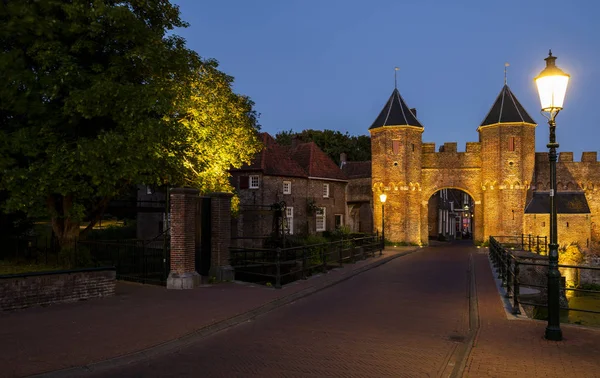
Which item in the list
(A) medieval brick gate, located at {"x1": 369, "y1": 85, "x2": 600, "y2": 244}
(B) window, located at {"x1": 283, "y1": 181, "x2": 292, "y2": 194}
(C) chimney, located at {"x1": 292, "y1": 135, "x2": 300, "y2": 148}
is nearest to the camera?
(B) window, located at {"x1": 283, "y1": 181, "x2": 292, "y2": 194}

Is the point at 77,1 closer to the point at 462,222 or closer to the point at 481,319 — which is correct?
the point at 481,319

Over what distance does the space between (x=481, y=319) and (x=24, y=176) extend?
11463 mm

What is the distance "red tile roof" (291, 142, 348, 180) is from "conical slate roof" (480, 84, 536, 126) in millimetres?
13078

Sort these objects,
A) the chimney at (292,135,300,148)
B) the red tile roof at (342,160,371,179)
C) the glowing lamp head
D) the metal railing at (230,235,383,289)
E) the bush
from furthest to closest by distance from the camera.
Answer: the red tile roof at (342,160,371,179), the chimney at (292,135,300,148), the bush, the metal railing at (230,235,383,289), the glowing lamp head

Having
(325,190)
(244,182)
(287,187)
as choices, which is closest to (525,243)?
(325,190)

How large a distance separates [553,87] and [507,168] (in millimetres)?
29917

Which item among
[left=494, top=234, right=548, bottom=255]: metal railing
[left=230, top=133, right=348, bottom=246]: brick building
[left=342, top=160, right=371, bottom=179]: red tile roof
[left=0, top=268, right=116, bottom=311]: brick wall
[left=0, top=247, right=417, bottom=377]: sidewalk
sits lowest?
[left=494, top=234, right=548, bottom=255]: metal railing

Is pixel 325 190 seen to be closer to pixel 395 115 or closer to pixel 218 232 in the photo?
pixel 395 115

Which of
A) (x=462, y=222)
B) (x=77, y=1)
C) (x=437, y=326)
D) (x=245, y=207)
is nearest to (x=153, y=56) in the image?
(x=77, y=1)

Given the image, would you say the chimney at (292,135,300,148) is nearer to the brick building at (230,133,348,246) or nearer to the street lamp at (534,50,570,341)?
the brick building at (230,133,348,246)

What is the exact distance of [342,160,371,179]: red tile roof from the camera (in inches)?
1781

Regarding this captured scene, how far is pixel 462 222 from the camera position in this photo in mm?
70875

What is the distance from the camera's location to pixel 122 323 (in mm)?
8711

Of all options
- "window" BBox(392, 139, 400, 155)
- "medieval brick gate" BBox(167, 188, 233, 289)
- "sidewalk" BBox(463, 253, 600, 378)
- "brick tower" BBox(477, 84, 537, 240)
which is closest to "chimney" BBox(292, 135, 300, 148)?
"window" BBox(392, 139, 400, 155)
